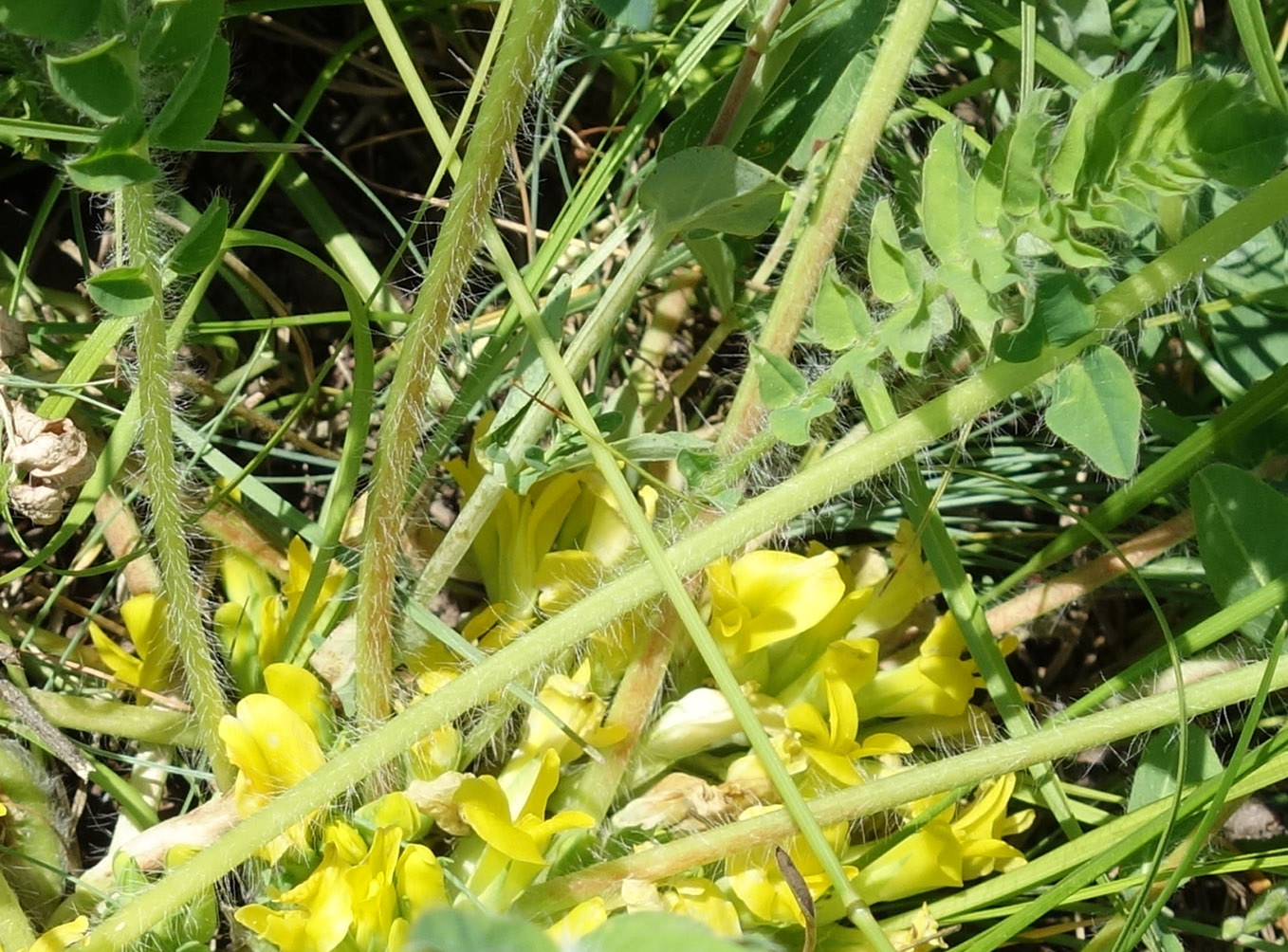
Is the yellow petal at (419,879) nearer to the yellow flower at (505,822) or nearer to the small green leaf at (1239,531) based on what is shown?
the yellow flower at (505,822)

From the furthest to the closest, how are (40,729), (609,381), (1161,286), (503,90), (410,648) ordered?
(609,381), (410,648), (40,729), (1161,286), (503,90)

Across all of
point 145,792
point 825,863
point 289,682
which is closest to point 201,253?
point 289,682

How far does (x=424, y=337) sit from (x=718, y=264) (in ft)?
1.77

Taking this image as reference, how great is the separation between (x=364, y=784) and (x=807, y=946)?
0.57 metres

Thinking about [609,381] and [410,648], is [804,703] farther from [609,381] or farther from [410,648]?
[609,381]

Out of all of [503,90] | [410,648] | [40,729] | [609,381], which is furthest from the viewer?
[609,381]

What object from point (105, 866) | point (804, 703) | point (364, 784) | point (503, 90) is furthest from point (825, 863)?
point (105, 866)

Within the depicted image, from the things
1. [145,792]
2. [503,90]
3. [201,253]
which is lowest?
[145,792]

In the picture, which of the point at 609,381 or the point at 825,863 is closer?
the point at 825,863

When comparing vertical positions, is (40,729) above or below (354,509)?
below

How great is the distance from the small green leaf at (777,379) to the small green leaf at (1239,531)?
0.54 metres

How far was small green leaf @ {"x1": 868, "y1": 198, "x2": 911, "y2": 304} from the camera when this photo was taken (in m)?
1.28

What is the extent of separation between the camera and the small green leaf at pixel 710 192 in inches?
53.4

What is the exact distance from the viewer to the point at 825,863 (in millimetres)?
1275
